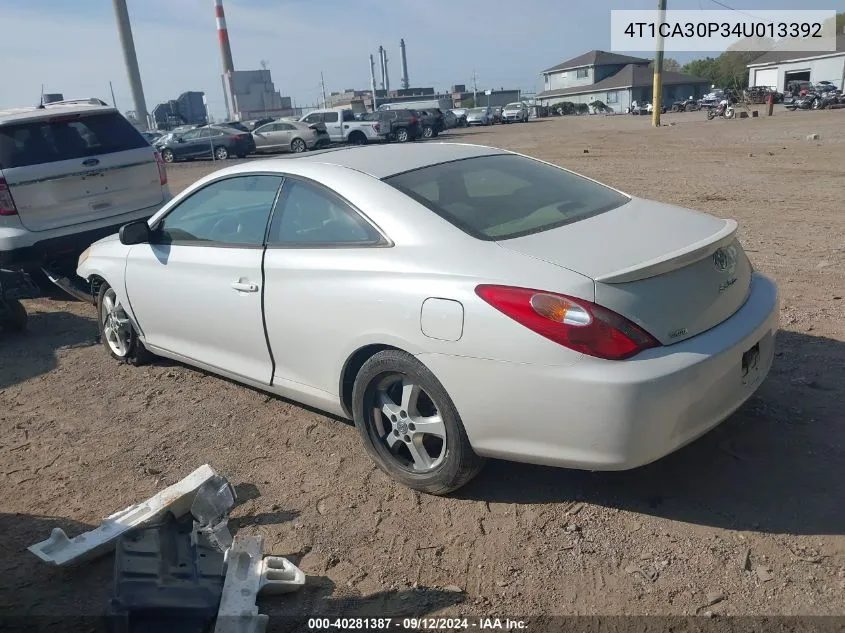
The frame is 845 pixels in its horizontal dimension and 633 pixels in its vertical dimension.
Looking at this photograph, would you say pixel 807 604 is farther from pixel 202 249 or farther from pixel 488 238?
pixel 202 249

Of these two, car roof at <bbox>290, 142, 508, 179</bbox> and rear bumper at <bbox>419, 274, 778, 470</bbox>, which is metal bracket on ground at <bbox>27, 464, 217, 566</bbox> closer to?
rear bumper at <bbox>419, 274, 778, 470</bbox>

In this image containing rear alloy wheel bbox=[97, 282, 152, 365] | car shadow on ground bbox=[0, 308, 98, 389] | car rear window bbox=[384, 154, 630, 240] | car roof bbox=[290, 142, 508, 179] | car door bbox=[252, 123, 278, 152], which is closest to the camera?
car rear window bbox=[384, 154, 630, 240]

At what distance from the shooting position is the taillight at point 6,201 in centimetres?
642

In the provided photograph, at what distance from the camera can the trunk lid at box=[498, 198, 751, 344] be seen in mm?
2746

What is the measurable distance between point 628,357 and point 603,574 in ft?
2.76

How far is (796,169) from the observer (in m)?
12.9

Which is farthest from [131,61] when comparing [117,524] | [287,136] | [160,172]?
[117,524]

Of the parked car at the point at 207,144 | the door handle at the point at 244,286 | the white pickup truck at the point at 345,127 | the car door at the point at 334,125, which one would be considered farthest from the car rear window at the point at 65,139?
the car door at the point at 334,125

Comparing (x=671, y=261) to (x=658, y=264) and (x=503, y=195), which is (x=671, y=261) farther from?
(x=503, y=195)

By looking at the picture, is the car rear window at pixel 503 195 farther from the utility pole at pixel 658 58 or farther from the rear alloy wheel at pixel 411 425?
the utility pole at pixel 658 58

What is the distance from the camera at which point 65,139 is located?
6.82 metres

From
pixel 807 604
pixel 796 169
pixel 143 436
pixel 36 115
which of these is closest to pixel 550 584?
pixel 807 604

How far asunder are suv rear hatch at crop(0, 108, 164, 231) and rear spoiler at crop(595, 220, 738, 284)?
5799 millimetres

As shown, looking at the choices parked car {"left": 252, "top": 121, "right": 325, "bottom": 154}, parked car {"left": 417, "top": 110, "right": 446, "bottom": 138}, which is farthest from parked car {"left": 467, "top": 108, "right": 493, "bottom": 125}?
parked car {"left": 252, "top": 121, "right": 325, "bottom": 154}
